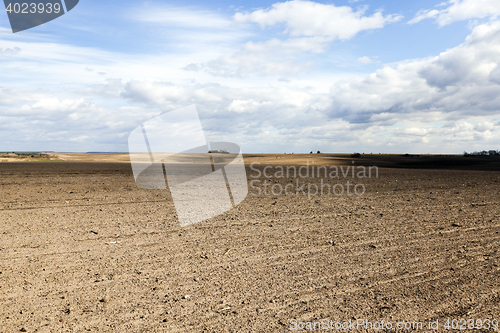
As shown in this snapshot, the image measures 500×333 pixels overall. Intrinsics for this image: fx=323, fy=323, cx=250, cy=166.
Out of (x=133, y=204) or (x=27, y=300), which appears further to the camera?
(x=133, y=204)

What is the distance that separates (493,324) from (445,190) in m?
13.6

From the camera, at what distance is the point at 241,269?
5.38m

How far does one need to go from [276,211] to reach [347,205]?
9.18 ft

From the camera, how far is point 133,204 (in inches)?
456

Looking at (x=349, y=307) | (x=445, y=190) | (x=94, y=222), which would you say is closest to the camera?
(x=349, y=307)

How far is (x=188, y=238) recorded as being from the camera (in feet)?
23.8

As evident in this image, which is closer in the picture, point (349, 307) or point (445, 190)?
point (349, 307)

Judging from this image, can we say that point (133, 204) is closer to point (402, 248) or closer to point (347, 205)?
point (347, 205)

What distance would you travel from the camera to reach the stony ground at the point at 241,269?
3.92 m

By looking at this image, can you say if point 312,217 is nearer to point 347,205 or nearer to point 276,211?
point 276,211

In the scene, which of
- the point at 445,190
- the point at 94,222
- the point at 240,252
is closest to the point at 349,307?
the point at 240,252

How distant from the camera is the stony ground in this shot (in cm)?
392

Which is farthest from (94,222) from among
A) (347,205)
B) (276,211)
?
(347,205)

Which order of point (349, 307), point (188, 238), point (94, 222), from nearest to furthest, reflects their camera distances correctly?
point (349, 307), point (188, 238), point (94, 222)
